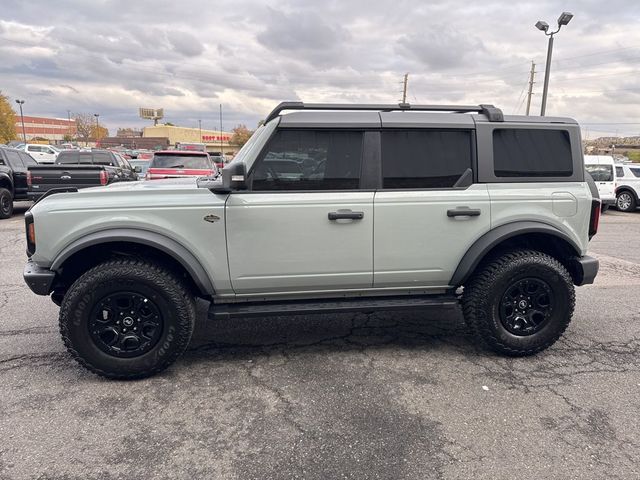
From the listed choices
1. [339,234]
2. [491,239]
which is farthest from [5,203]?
[491,239]

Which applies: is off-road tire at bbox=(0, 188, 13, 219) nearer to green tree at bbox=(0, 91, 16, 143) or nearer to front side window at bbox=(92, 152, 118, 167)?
front side window at bbox=(92, 152, 118, 167)

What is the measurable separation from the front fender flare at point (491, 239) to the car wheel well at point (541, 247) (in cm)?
6

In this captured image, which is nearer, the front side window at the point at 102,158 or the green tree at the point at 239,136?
the front side window at the point at 102,158

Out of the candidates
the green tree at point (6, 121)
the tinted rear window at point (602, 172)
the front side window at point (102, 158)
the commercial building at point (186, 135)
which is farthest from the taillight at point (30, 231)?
the commercial building at point (186, 135)

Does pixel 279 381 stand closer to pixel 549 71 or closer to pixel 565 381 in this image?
pixel 565 381

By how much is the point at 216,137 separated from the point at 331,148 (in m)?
100

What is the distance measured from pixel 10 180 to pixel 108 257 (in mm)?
10092

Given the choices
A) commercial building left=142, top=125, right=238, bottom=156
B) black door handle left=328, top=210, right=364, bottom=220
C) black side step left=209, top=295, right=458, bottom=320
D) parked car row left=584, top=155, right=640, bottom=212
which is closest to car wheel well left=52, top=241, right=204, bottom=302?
black side step left=209, top=295, right=458, bottom=320

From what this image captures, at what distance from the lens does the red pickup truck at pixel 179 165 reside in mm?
10578

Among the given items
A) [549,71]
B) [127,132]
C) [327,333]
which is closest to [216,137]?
[127,132]

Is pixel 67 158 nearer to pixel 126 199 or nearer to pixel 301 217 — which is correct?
pixel 126 199

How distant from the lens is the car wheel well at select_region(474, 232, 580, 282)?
3.74m

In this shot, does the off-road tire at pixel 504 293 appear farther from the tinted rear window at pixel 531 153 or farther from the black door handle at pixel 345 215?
the black door handle at pixel 345 215

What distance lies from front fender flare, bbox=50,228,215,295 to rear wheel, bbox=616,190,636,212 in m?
16.2
